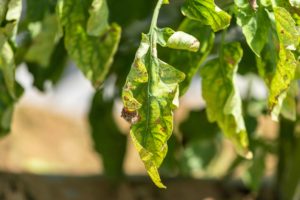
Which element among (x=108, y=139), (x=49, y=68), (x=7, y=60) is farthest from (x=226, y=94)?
(x=108, y=139)

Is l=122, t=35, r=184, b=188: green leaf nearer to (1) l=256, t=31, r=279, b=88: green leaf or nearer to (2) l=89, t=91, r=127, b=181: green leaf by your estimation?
(1) l=256, t=31, r=279, b=88: green leaf

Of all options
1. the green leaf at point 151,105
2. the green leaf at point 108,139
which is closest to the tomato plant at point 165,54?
the green leaf at point 151,105

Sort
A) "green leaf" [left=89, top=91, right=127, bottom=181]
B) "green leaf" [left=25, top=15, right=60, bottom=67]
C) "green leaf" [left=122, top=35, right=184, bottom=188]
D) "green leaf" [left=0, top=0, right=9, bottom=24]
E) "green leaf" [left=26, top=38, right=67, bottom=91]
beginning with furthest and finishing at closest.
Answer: "green leaf" [left=89, top=91, right=127, bottom=181], "green leaf" [left=26, top=38, right=67, bottom=91], "green leaf" [left=25, top=15, right=60, bottom=67], "green leaf" [left=0, top=0, right=9, bottom=24], "green leaf" [left=122, top=35, right=184, bottom=188]

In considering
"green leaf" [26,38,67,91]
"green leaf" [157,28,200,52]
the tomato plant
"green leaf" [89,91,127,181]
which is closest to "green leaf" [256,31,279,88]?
the tomato plant

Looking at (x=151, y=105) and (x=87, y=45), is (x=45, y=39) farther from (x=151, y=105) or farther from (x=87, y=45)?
(x=151, y=105)

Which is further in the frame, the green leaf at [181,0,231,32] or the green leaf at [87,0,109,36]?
the green leaf at [87,0,109,36]

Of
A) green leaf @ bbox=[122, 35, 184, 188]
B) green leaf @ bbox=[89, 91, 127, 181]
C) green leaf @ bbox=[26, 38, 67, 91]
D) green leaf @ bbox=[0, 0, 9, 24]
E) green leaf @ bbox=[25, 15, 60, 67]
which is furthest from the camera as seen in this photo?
green leaf @ bbox=[89, 91, 127, 181]
